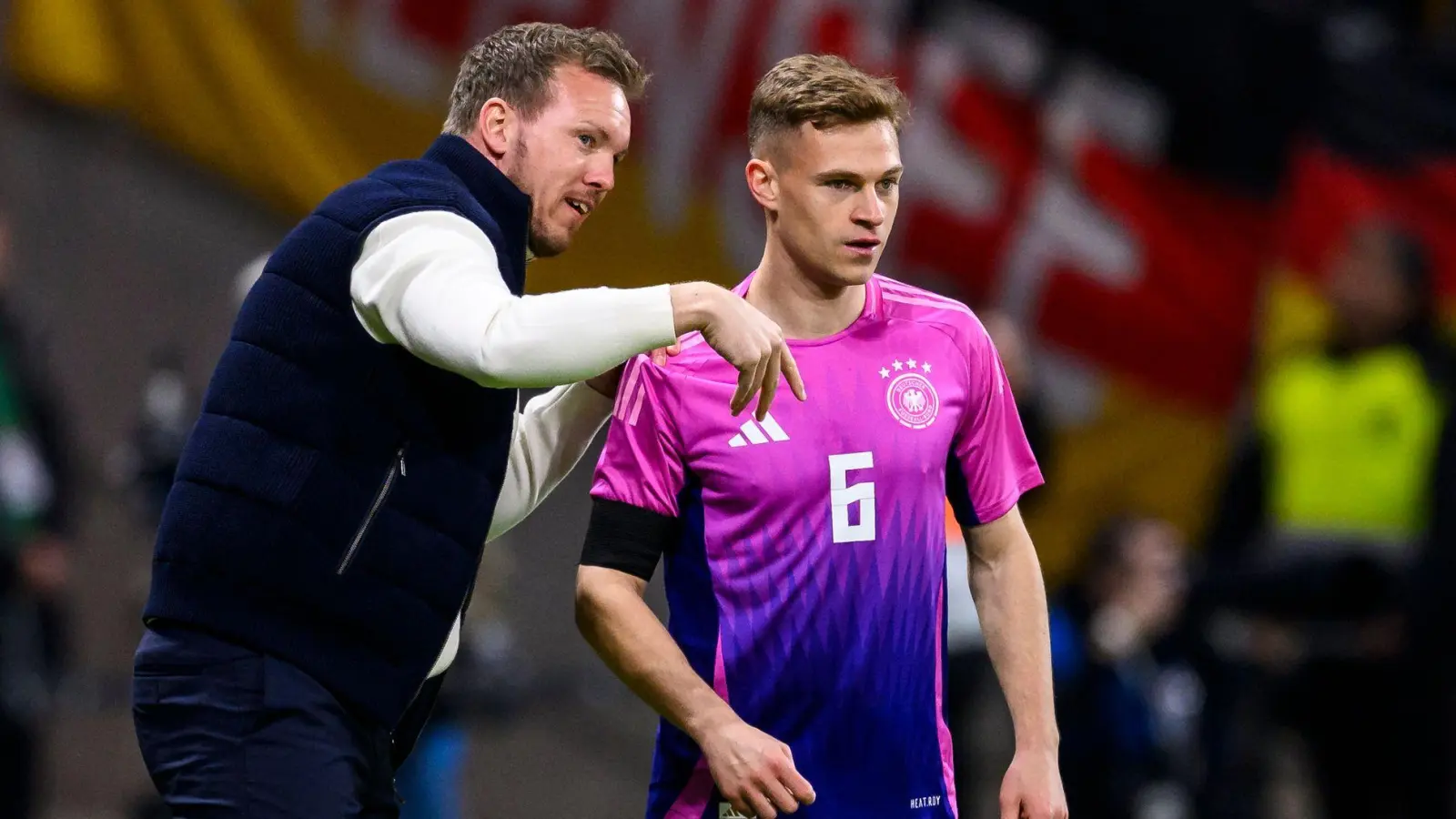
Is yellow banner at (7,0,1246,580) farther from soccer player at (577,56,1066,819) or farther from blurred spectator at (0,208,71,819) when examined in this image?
soccer player at (577,56,1066,819)

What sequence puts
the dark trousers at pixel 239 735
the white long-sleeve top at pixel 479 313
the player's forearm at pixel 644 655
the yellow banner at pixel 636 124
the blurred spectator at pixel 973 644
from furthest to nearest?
the yellow banner at pixel 636 124 → the blurred spectator at pixel 973 644 → the player's forearm at pixel 644 655 → the dark trousers at pixel 239 735 → the white long-sleeve top at pixel 479 313

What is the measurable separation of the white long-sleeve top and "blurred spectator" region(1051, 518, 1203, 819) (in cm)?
403

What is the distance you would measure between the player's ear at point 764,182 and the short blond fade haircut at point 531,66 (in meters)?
0.24

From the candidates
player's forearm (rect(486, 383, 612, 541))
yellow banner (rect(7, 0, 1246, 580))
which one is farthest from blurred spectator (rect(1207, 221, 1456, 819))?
player's forearm (rect(486, 383, 612, 541))

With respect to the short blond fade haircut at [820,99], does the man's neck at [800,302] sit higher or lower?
lower

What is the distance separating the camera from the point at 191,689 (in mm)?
3084

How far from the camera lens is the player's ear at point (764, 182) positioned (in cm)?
347

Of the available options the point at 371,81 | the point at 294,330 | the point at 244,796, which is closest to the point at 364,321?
the point at 294,330

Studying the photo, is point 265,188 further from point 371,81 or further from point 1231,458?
point 1231,458

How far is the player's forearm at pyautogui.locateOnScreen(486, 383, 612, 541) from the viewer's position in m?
3.66

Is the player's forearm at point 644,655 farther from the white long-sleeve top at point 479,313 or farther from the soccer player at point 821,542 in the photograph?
the white long-sleeve top at point 479,313

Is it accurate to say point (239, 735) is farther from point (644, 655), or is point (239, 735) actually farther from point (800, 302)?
point (800, 302)

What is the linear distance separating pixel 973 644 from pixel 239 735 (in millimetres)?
3661

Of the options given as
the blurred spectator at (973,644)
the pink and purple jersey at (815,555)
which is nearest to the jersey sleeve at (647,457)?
the pink and purple jersey at (815,555)
